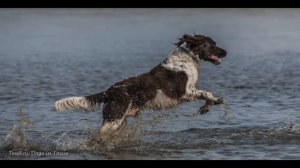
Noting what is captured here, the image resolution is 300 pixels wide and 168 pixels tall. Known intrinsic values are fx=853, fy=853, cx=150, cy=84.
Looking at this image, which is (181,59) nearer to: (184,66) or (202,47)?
(184,66)

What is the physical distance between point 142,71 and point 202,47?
23.9ft

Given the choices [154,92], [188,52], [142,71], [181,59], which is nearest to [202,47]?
[188,52]

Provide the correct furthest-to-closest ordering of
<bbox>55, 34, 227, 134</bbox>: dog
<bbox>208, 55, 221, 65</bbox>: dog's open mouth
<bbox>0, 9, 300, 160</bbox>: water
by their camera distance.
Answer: <bbox>208, 55, 221, 65</bbox>: dog's open mouth
<bbox>0, 9, 300, 160</bbox>: water
<bbox>55, 34, 227, 134</bbox>: dog

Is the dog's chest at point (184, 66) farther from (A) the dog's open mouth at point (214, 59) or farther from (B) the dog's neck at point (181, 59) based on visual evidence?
(A) the dog's open mouth at point (214, 59)

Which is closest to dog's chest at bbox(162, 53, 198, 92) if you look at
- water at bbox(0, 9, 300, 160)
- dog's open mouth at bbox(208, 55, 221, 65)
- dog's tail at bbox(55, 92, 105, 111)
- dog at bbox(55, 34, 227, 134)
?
dog at bbox(55, 34, 227, 134)

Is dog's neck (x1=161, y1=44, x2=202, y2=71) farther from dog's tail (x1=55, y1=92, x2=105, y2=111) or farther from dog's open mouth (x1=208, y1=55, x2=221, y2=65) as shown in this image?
dog's tail (x1=55, y1=92, x2=105, y2=111)

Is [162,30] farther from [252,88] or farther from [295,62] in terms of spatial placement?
[252,88]

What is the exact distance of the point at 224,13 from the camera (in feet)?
94.6

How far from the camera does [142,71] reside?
61.4 feet

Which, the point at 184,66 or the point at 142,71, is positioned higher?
the point at 184,66

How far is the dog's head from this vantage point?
37.3ft

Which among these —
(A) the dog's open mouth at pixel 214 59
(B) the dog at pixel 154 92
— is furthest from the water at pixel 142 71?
(A) the dog's open mouth at pixel 214 59

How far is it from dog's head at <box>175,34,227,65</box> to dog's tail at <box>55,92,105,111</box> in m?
1.37

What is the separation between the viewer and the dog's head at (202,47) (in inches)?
448
